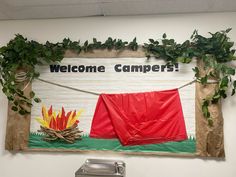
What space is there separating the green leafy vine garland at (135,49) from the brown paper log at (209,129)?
5cm

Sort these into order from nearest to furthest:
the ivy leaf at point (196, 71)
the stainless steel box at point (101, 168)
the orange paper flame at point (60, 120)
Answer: the stainless steel box at point (101, 168) < the ivy leaf at point (196, 71) < the orange paper flame at point (60, 120)

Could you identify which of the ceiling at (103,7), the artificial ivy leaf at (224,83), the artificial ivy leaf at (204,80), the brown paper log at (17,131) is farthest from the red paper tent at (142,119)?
the ceiling at (103,7)

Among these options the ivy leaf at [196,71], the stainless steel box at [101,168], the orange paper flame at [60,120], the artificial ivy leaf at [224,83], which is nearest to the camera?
the stainless steel box at [101,168]

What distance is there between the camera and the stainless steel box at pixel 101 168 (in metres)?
2.20

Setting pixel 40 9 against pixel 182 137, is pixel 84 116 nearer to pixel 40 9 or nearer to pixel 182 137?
pixel 182 137

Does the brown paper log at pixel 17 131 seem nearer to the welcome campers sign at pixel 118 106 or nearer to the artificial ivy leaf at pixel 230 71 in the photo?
the welcome campers sign at pixel 118 106

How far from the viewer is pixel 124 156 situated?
253 cm

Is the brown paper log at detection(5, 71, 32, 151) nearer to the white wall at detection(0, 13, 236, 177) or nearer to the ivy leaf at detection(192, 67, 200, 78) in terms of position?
the white wall at detection(0, 13, 236, 177)

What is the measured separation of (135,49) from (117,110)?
26.0 inches

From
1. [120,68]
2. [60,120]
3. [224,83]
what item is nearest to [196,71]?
[224,83]

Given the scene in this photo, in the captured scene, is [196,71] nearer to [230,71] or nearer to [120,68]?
[230,71]

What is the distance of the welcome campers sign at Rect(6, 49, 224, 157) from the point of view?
248cm

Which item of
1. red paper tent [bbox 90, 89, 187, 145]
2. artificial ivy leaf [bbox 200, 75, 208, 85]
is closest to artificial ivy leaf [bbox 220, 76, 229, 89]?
artificial ivy leaf [bbox 200, 75, 208, 85]

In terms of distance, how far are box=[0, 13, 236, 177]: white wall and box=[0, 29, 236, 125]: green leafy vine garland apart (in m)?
0.12
